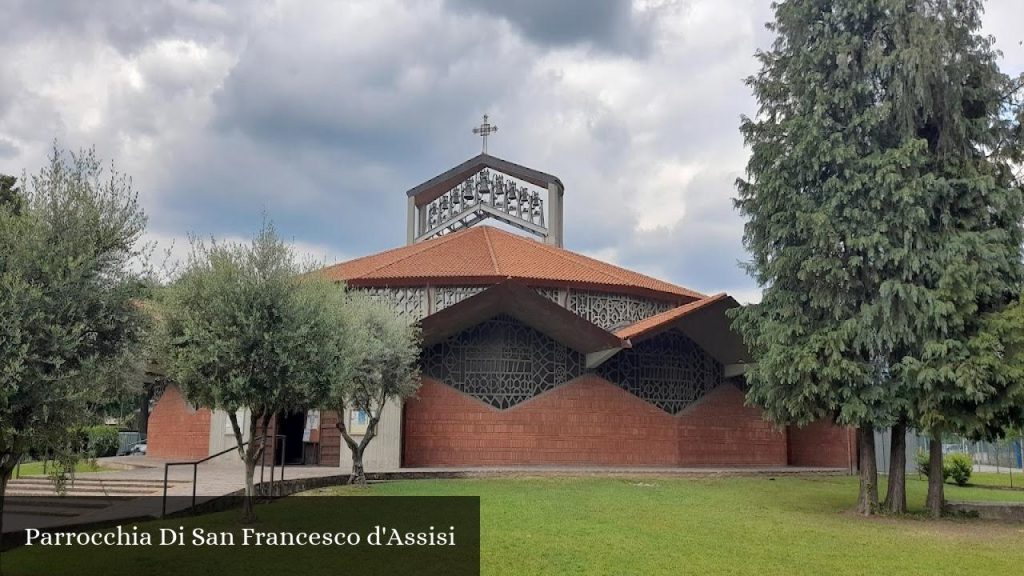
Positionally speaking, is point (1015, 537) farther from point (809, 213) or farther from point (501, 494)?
point (501, 494)

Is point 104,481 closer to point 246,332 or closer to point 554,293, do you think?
point 246,332

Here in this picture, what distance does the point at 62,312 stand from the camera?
7.37 m

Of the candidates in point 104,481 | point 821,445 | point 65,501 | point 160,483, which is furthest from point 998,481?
point 65,501

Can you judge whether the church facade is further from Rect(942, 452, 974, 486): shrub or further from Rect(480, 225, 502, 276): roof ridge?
Rect(942, 452, 974, 486): shrub

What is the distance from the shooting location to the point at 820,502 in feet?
54.5

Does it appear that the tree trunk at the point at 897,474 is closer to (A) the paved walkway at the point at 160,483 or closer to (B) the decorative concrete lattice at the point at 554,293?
(A) the paved walkway at the point at 160,483

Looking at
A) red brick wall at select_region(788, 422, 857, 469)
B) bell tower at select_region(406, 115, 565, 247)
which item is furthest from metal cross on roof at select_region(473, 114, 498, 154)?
red brick wall at select_region(788, 422, 857, 469)

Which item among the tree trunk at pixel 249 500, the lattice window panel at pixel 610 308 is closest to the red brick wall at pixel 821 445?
the lattice window panel at pixel 610 308

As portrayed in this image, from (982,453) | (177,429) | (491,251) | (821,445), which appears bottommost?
(982,453)

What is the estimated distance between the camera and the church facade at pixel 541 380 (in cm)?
2284

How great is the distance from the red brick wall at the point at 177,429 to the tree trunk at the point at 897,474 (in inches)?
742

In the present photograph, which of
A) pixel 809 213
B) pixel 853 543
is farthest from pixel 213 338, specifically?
pixel 809 213

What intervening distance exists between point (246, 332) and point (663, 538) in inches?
245

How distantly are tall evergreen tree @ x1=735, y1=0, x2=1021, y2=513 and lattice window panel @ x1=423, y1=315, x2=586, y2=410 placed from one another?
31.5 ft
